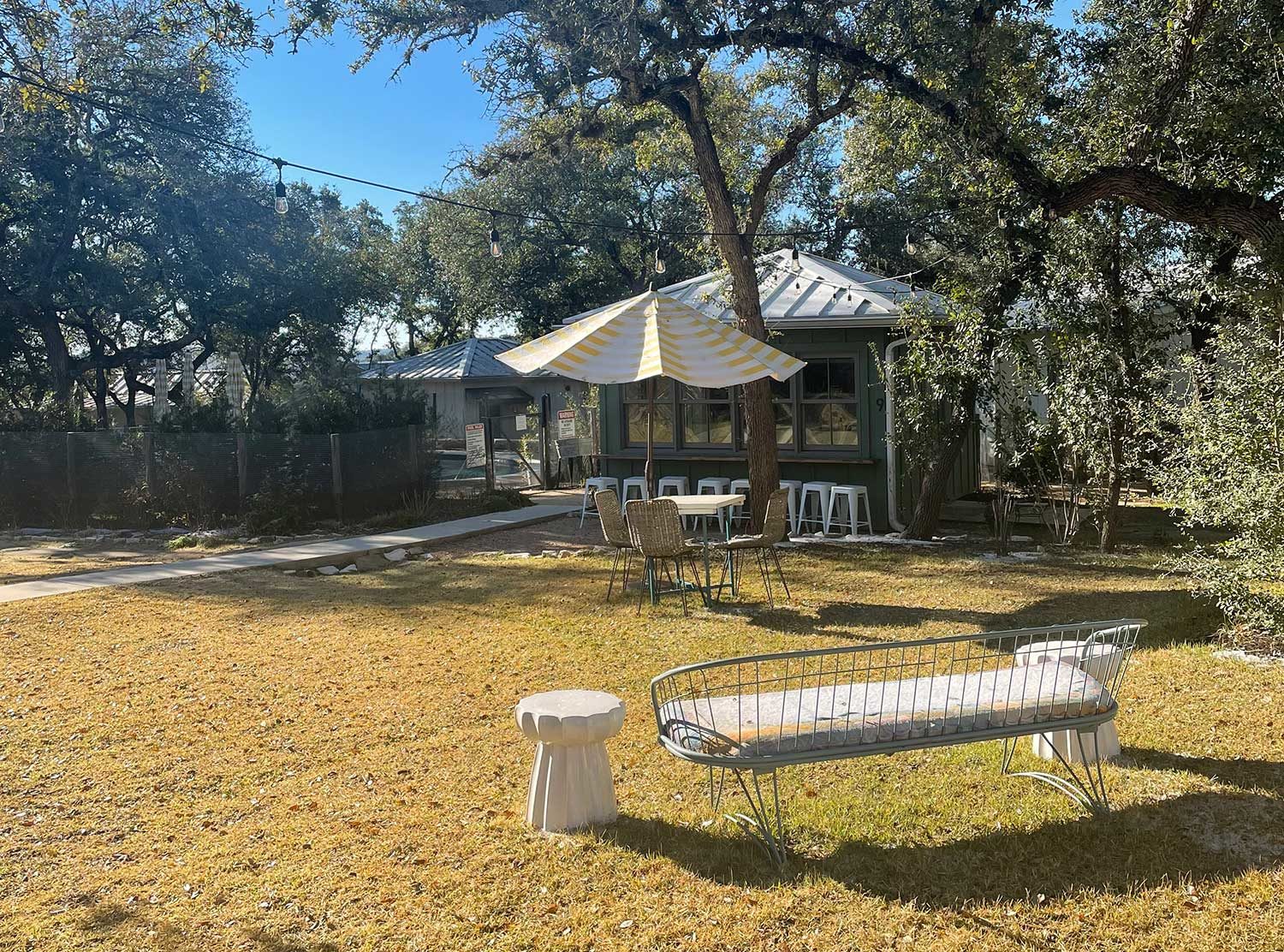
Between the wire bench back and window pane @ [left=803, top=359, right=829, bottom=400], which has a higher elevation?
window pane @ [left=803, top=359, right=829, bottom=400]

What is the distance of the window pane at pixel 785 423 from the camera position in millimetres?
13719

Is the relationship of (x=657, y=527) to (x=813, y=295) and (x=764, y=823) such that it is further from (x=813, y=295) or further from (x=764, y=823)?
(x=813, y=295)

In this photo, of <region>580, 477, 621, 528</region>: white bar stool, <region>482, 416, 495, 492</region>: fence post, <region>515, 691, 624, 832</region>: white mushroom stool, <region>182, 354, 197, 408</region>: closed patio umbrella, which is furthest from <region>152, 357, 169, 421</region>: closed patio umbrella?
<region>515, 691, 624, 832</region>: white mushroom stool

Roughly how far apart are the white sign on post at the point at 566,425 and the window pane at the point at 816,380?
254 inches

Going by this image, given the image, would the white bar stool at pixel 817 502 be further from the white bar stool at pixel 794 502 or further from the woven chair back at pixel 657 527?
the woven chair back at pixel 657 527

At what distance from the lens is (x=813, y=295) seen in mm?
13633

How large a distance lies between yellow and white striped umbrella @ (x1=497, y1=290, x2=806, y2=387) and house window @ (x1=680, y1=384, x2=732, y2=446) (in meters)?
5.32

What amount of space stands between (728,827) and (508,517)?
1095cm

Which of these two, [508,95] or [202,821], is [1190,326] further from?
[202,821]

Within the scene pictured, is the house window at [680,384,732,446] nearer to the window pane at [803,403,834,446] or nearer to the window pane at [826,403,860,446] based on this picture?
the window pane at [803,403,834,446]

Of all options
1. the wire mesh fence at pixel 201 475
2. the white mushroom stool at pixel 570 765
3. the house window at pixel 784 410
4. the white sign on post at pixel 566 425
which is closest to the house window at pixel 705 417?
the house window at pixel 784 410

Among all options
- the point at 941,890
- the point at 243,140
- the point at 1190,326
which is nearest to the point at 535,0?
the point at 1190,326

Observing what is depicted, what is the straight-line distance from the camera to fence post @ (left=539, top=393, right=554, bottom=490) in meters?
19.3

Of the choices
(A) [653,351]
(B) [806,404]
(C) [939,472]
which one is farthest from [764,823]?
(B) [806,404]
